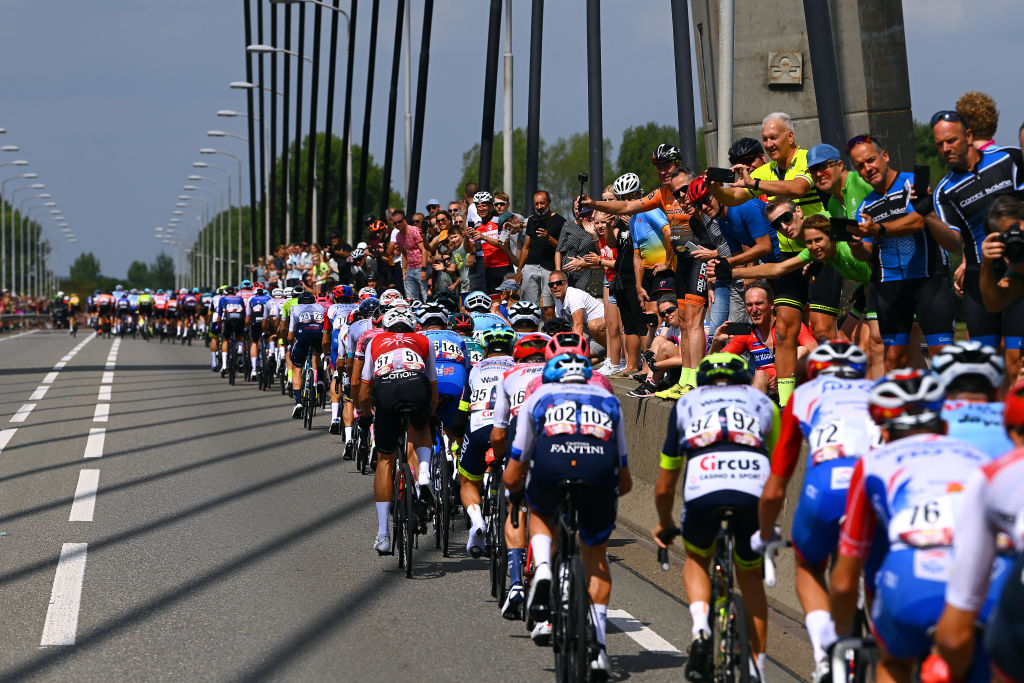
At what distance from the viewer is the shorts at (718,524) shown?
6.67 metres

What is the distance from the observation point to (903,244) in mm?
9289

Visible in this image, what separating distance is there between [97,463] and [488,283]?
5.82 m

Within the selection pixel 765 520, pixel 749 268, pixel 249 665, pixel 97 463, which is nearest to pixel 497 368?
pixel 749 268

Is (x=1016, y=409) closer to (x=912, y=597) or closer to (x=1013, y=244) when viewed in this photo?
(x=912, y=597)

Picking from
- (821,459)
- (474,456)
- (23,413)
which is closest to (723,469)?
(821,459)

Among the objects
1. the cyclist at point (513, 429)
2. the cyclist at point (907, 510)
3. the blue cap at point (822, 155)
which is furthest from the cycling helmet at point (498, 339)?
the cyclist at point (907, 510)

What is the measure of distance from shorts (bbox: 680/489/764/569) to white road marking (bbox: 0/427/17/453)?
485 inches

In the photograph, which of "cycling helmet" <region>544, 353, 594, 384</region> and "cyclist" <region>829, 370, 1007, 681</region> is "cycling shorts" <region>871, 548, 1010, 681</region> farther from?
"cycling helmet" <region>544, 353, 594, 384</region>

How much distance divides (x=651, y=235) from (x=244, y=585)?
5826mm

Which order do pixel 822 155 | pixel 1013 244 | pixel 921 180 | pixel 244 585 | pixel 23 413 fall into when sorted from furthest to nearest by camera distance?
pixel 23 413
pixel 244 585
pixel 822 155
pixel 921 180
pixel 1013 244

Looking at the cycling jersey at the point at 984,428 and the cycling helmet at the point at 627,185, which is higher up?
the cycling helmet at the point at 627,185

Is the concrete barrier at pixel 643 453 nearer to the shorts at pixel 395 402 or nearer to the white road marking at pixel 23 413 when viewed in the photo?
the shorts at pixel 395 402

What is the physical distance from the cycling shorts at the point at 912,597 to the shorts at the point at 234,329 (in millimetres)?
25096

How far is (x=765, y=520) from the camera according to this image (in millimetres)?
6121
